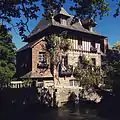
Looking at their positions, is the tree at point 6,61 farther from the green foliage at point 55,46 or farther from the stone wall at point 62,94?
the stone wall at point 62,94

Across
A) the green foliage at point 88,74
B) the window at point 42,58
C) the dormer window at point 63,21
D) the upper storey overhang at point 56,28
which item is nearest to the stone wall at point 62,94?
the green foliage at point 88,74

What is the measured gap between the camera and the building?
118ft

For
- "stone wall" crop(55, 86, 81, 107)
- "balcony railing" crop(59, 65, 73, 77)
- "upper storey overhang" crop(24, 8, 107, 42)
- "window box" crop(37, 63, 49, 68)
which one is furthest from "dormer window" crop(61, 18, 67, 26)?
"stone wall" crop(55, 86, 81, 107)

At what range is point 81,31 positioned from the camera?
132 feet

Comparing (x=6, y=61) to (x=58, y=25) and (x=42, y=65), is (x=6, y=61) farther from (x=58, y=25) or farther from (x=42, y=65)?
(x=58, y=25)

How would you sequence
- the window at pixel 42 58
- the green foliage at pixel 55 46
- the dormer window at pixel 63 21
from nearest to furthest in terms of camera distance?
the green foliage at pixel 55 46 → the window at pixel 42 58 → the dormer window at pixel 63 21

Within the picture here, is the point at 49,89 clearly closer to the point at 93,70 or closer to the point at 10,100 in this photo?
the point at 10,100

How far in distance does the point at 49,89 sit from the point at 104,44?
19.3 m

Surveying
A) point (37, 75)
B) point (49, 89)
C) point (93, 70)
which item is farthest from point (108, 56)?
point (49, 89)

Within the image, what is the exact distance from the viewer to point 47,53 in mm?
36750

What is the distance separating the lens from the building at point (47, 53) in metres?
36.1

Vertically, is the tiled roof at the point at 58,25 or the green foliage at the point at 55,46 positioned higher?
the tiled roof at the point at 58,25

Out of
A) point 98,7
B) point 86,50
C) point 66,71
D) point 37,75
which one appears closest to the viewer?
point 98,7

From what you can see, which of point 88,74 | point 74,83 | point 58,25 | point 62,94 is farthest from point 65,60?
point 62,94
